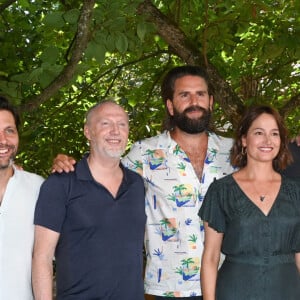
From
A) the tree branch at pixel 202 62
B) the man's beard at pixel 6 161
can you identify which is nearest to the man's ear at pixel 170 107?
the tree branch at pixel 202 62

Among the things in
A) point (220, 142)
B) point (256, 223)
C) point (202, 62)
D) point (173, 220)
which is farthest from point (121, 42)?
point (202, 62)

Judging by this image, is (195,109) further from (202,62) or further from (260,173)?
(202,62)

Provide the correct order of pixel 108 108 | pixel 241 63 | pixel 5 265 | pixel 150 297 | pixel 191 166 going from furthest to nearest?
pixel 241 63, pixel 150 297, pixel 191 166, pixel 108 108, pixel 5 265

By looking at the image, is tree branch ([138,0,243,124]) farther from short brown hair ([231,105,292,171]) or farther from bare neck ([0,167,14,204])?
bare neck ([0,167,14,204])

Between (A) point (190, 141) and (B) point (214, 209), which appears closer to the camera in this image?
(B) point (214, 209)

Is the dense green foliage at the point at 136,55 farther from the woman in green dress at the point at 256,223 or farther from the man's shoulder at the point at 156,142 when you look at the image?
the woman in green dress at the point at 256,223

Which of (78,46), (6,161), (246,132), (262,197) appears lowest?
(262,197)

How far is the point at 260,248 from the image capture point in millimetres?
3189

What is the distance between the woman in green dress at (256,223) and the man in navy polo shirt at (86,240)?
0.40 m

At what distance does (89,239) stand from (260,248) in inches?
33.2

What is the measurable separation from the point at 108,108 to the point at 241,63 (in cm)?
273

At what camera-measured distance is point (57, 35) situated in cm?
538

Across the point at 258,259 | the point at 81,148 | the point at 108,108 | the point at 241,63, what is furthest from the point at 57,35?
the point at 258,259

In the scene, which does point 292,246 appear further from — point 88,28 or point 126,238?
point 88,28
